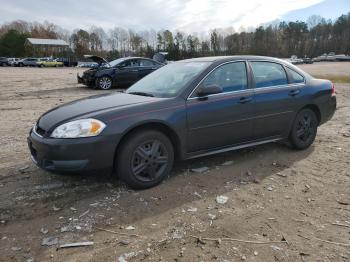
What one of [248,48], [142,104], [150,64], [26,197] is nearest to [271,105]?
[142,104]

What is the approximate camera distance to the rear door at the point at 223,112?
479cm

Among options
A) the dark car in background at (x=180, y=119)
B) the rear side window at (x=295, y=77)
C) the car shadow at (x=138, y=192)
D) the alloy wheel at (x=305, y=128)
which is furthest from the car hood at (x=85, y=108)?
the alloy wheel at (x=305, y=128)

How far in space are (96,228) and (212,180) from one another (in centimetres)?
179

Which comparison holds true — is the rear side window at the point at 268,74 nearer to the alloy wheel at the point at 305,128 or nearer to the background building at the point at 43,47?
the alloy wheel at the point at 305,128

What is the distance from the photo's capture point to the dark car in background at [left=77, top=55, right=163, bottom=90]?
53.4 ft

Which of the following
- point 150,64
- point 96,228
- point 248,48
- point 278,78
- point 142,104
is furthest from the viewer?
point 248,48

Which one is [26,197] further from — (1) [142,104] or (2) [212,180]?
(2) [212,180]

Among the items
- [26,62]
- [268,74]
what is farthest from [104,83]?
[26,62]

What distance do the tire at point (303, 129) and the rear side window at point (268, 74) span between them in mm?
701

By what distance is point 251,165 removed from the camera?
212 inches

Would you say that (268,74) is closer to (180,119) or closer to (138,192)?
(180,119)

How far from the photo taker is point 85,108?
4.54 metres

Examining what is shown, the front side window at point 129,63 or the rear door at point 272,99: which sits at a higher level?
the front side window at point 129,63

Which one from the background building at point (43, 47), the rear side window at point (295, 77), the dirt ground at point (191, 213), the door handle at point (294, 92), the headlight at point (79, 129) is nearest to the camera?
the dirt ground at point (191, 213)
